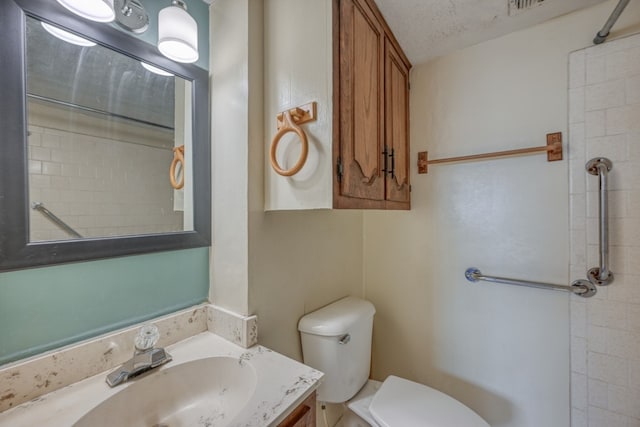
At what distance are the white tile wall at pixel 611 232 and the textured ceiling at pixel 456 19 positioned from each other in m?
0.22

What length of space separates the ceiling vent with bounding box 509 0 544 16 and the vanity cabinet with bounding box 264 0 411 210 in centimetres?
49

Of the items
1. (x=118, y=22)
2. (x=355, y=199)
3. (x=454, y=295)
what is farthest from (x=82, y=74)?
(x=454, y=295)

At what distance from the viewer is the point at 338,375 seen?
3.72ft

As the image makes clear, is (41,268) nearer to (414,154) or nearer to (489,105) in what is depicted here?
(414,154)

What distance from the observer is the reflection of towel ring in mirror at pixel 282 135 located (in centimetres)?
82

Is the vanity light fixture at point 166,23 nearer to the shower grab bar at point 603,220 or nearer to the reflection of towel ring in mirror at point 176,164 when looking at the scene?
the reflection of towel ring in mirror at point 176,164

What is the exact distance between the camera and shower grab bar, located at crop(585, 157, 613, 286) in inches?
38.0

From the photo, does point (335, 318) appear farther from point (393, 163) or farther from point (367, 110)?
point (367, 110)

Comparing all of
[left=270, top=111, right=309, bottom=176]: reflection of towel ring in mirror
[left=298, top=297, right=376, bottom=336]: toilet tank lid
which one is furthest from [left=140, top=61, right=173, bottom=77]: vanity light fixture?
[left=298, top=297, right=376, bottom=336]: toilet tank lid

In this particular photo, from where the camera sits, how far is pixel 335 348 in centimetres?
111

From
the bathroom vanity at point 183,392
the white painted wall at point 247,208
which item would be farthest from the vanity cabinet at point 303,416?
the white painted wall at point 247,208

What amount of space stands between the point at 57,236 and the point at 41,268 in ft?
0.30

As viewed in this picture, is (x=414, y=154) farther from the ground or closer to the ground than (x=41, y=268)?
farther from the ground

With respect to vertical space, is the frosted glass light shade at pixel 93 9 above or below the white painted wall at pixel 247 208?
above
